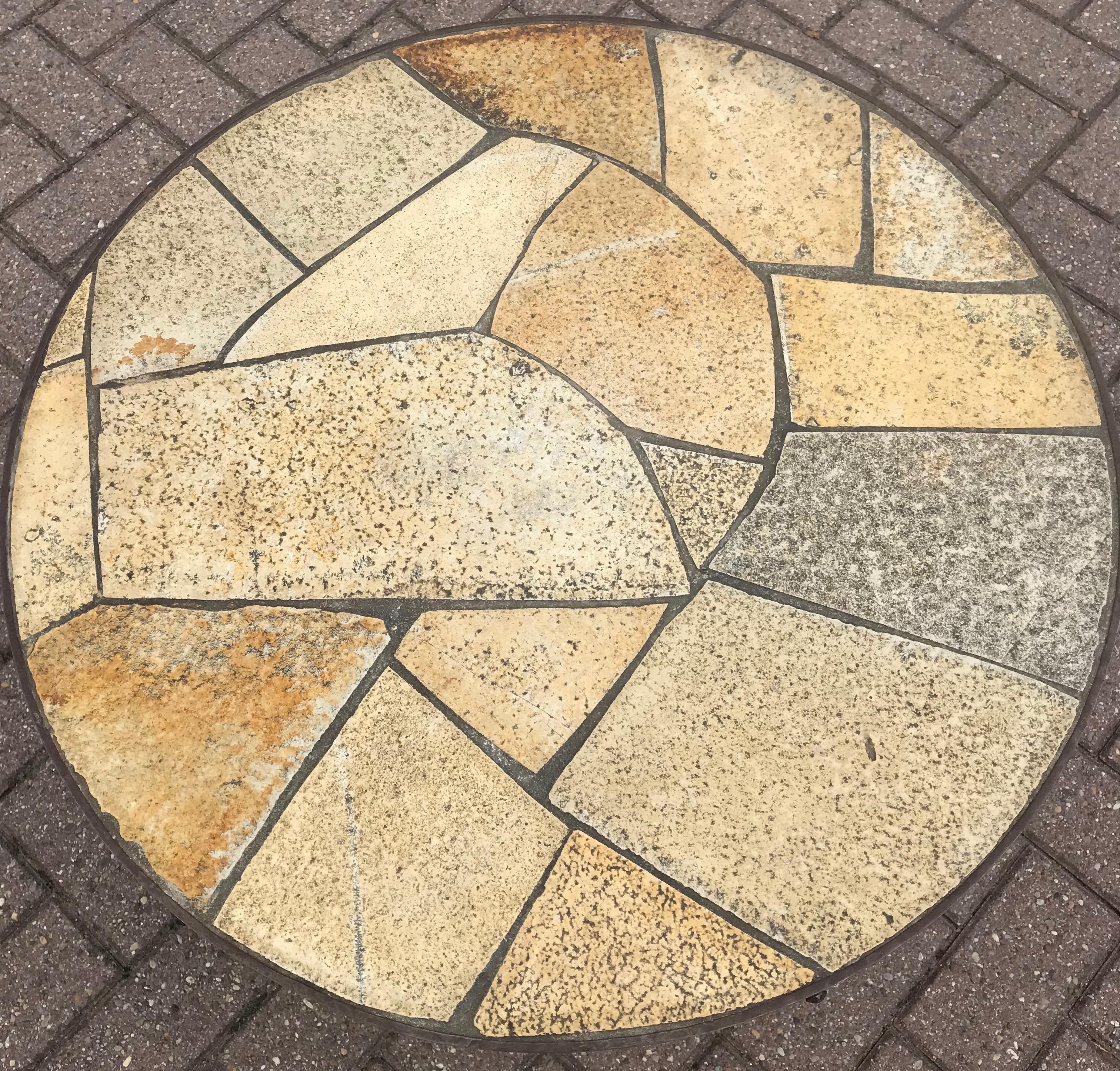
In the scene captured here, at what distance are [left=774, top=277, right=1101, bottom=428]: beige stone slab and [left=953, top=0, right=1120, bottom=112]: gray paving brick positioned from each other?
2.46 feet

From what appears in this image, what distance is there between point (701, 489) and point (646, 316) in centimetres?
50

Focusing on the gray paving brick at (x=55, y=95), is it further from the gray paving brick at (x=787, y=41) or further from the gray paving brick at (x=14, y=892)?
the gray paving brick at (x=14, y=892)

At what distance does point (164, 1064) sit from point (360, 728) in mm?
826

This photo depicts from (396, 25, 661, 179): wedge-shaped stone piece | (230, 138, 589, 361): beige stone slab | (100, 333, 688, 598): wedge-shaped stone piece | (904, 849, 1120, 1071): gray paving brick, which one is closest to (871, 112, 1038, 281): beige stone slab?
(396, 25, 661, 179): wedge-shaped stone piece

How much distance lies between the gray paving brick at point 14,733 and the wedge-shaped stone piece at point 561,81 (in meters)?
1.95

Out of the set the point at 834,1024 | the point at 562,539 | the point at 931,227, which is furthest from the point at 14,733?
the point at 931,227

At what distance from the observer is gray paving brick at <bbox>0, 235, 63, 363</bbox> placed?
2.40 meters

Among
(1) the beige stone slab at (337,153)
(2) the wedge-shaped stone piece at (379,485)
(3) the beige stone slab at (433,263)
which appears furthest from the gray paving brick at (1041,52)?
(2) the wedge-shaped stone piece at (379,485)

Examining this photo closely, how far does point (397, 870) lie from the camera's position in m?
1.94

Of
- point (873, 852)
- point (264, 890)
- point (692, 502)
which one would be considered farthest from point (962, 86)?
point (264, 890)

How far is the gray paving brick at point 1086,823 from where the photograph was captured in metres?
2.02

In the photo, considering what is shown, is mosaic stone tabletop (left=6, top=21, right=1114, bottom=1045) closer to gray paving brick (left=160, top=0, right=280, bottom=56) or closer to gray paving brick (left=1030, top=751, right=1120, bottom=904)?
gray paving brick (left=1030, top=751, right=1120, bottom=904)

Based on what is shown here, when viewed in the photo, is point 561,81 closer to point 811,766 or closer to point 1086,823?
point 811,766

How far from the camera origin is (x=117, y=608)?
6.95 ft
